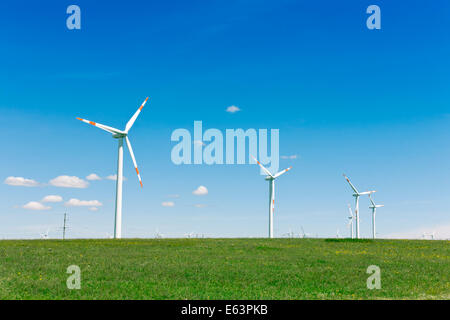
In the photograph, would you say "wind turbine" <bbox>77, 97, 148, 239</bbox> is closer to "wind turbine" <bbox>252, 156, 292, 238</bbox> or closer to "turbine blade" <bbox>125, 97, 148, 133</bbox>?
"turbine blade" <bbox>125, 97, 148, 133</bbox>

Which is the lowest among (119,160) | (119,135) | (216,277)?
(216,277)

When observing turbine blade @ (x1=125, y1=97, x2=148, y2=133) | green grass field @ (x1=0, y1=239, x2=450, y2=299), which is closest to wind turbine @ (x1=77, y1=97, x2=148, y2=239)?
turbine blade @ (x1=125, y1=97, x2=148, y2=133)

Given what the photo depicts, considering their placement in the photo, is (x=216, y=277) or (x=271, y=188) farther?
(x=271, y=188)

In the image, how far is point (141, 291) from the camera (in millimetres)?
24188

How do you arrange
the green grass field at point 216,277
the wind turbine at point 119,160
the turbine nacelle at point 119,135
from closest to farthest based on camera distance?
the green grass field at point 216,277 → the wind turbine at point 119,160 → the turbine nacelle at point 119,135

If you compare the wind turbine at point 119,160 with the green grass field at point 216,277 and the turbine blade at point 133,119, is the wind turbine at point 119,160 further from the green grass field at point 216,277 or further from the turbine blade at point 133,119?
the green grass field at point 216,277

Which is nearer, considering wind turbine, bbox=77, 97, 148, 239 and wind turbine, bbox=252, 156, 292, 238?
wind turbine, bbox=77, 97, 148, 239

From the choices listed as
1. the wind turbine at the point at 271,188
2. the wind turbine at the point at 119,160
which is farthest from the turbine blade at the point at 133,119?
the wind turbine at the point at 271,188

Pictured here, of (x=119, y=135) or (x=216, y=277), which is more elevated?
(x=119, y=135)

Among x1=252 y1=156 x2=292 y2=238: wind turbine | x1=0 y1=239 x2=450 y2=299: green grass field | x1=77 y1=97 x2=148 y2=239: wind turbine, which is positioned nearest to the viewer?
x1=0 y1=239 x2=450 y2=299: green grass field

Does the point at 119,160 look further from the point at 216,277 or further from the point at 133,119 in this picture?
the point at 216,277

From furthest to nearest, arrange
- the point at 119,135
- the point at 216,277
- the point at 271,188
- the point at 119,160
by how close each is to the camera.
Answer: the point at 271,188 < the point at 119,135 < the point at 119,160 < the point at 216,277

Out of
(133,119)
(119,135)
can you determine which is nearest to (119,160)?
(119,135)
